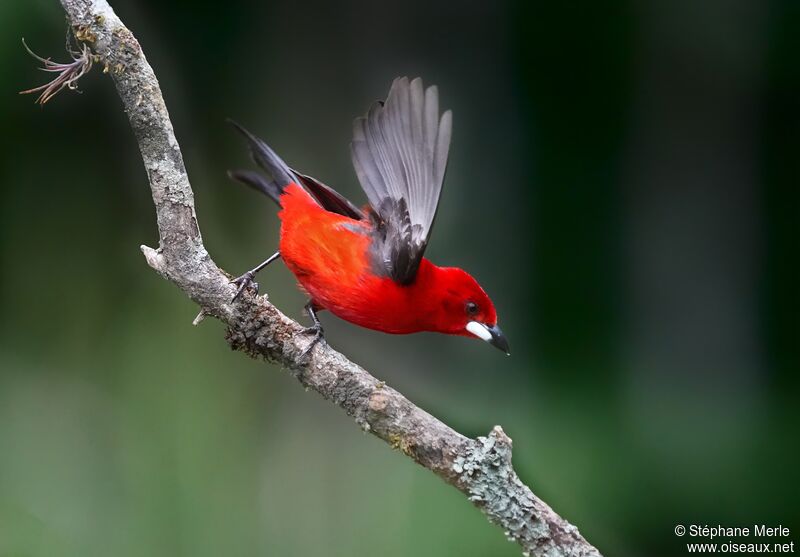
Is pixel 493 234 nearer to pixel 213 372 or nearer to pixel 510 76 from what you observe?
pixel 510 76

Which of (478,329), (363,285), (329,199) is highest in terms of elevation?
(329,199)

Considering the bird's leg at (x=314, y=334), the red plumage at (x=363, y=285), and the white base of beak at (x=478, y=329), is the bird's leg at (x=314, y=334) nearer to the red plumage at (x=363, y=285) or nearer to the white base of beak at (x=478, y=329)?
the red plumage at (x=363, y=285)

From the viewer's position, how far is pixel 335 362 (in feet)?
6.95

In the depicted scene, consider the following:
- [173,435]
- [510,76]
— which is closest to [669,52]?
[510,76]

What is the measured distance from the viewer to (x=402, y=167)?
221 centimetres

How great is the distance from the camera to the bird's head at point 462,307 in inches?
93.5

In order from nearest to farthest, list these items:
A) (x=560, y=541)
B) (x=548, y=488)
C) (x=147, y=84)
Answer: (x=147, y=84), (x=560, y=541), (x=548, y=488)

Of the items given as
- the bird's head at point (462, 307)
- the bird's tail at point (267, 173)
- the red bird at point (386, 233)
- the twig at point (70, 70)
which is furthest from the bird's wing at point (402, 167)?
the twig at point (70, 70)

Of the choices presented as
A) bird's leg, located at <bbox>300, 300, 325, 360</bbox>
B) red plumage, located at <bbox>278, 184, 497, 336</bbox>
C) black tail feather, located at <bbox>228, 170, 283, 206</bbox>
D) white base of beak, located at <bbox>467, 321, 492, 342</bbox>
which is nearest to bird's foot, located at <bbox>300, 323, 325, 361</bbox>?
bird's leg, located at <bbox>300, 300, 325, 360</bbox>

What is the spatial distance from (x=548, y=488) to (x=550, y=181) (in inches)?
47.4

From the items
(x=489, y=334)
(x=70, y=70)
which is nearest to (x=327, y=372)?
(x=489, y=334)

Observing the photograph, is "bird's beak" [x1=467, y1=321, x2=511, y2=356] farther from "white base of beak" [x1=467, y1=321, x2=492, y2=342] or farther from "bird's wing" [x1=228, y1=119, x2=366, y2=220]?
"bird's wing" [x1=228, y1=119, x2=366, y2=220]

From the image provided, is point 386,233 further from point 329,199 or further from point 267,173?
point 267,173

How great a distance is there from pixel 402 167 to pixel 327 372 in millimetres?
532
